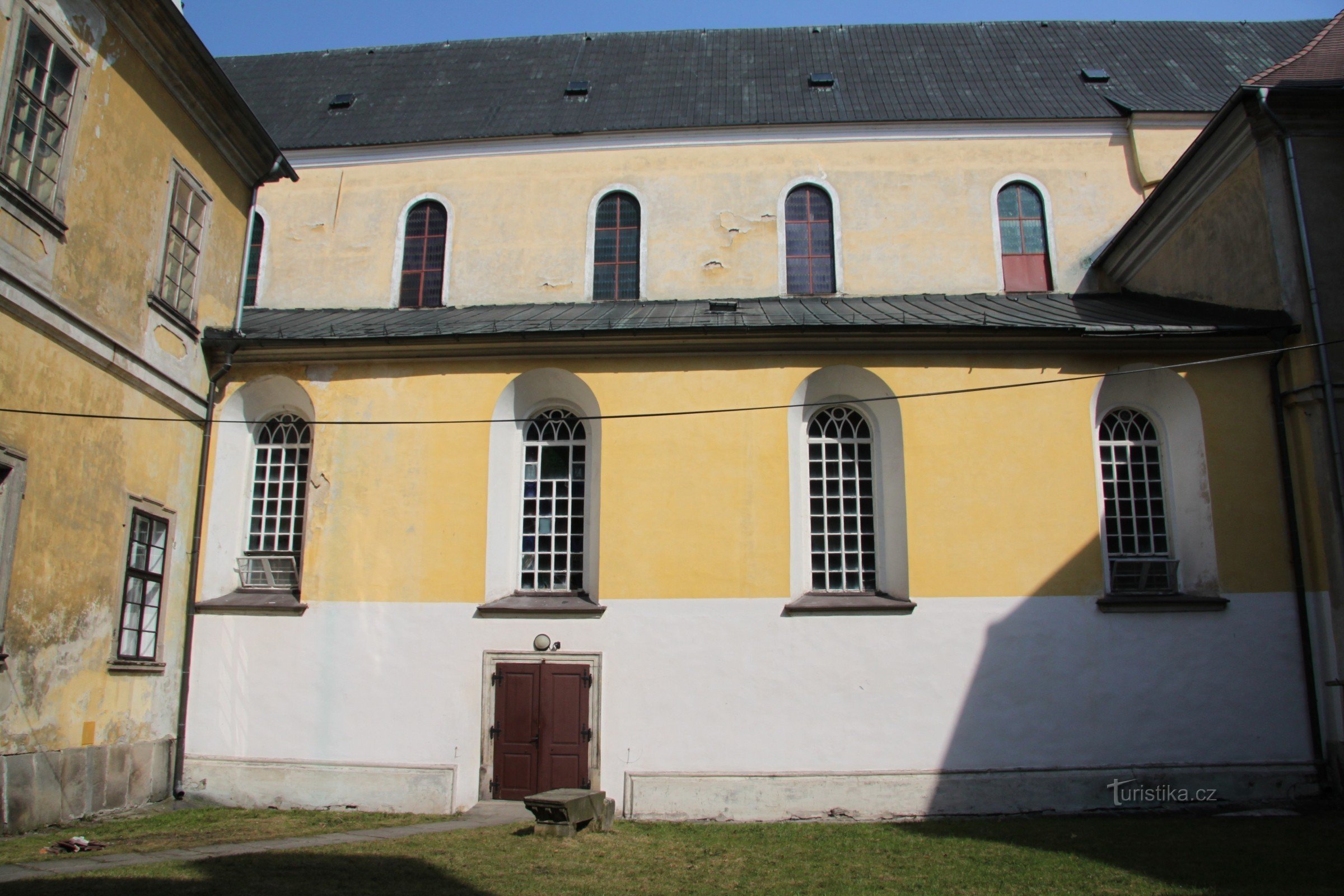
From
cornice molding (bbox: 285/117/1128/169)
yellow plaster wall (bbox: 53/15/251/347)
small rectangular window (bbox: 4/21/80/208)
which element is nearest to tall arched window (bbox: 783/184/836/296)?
cornice molding (bbox: 285/117/1128/169)

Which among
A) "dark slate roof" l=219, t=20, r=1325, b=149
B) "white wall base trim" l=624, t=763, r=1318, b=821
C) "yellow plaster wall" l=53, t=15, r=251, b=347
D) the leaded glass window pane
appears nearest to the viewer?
"yellow plaster wall" l=53, t=15, r=251, b=347

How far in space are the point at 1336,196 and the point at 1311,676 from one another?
5.81m

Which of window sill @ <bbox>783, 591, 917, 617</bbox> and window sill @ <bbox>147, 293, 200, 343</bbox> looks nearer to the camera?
window sill @ <bbox>147, 293, 200, 343</bbox>

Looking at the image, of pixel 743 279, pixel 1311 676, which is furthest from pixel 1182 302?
pixel 743 279

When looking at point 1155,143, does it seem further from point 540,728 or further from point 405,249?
point 540,728

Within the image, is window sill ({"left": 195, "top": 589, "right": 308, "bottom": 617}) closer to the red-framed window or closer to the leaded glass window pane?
the red-framed window

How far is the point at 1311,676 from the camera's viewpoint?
12305 millimetres

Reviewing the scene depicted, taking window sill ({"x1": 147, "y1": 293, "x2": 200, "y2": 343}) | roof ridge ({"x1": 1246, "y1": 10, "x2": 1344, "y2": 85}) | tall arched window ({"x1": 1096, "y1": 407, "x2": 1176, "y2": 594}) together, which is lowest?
tall arched window ({"x1": 1096, "y1": 407, "x2": 1176, "y2": 594})

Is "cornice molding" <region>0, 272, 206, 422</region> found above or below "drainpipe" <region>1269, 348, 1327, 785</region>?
above

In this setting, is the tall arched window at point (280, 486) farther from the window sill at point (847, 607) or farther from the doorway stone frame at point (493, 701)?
the window sill at point (847, 607)

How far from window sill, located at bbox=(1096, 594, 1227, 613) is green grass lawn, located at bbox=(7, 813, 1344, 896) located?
7.90ft

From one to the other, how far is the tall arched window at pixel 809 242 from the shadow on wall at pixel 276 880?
11.1 m

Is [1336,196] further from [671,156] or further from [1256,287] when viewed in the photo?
[671,156]

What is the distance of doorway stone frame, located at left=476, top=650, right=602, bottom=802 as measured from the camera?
12570 millimetres
